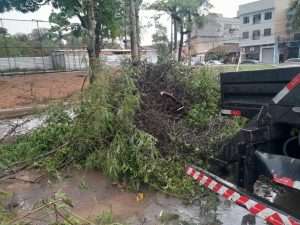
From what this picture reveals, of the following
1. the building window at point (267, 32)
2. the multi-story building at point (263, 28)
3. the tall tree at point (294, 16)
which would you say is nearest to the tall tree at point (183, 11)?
the tall tree at point (294, 16)

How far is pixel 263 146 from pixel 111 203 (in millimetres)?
1829

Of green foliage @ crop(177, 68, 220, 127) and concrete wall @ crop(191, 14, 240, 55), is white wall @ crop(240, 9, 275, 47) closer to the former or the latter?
concrete wall @ crop(191, 14, 240, 55)

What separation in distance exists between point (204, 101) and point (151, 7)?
26.2 meters

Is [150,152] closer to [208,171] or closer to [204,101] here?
[208,171]

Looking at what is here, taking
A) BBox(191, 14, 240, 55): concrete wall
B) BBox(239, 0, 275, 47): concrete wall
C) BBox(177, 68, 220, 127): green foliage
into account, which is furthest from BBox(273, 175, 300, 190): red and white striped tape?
BBox(191, 14, 240, 55): concrete wall

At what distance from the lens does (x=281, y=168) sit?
6.16ft

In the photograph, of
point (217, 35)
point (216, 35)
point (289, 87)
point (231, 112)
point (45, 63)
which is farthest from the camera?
point (217, 35)

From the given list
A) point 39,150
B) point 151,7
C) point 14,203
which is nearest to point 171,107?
point 39,150

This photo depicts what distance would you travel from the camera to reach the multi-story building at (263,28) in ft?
128

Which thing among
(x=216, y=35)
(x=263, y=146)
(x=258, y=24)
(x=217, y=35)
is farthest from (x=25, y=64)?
(x=217, y=35)

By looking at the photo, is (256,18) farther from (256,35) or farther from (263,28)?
(256,35)

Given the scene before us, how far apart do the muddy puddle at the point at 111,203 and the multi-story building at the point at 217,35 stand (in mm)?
49653

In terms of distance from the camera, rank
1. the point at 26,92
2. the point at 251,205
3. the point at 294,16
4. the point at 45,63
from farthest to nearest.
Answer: the point at 294,16 → the point at 45,63 → the point at 26,92 → the point at 251,205

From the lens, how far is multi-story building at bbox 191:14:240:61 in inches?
2072
